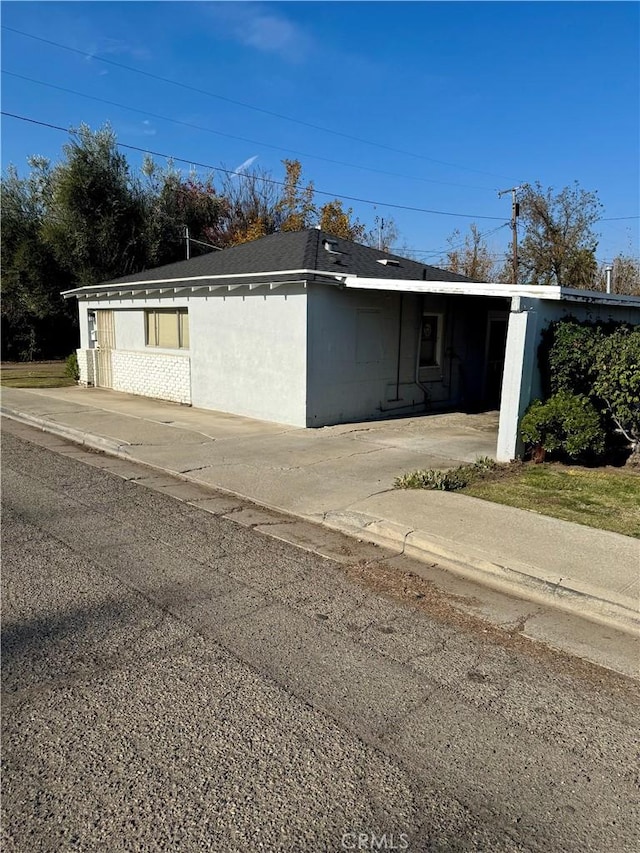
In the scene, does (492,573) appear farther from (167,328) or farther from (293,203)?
(293,203)

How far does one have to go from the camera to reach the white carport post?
834 centimetres

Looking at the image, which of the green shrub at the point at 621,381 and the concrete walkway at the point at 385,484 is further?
the green shrub at the point at 621,381

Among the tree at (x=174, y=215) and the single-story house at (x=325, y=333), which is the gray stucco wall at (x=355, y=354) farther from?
the tree at (x=174, y=215)

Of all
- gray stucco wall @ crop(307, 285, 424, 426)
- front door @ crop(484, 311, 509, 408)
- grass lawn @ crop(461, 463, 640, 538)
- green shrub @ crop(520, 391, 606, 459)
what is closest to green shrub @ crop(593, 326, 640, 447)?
green shrub @ crop(520, 391, 606, 459)

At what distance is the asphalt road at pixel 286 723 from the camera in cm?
230

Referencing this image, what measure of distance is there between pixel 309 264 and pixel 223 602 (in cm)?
870

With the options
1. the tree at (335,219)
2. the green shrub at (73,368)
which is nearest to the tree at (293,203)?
the tree at (335,219)

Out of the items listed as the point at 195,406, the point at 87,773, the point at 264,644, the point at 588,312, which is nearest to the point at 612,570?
the point at 264,644

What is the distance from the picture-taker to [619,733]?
294 centimetres

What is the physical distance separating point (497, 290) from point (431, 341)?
5649mm

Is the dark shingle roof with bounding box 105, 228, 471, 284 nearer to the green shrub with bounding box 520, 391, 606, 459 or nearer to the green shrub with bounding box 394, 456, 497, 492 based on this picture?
the green shrub with bounding box 520, 391, 606, 459

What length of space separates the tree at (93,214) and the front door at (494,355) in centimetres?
1811

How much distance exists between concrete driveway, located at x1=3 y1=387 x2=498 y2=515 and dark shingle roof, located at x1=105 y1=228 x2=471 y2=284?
3166 mm

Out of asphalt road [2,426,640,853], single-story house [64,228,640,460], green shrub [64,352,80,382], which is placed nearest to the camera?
asphalt road [2,426,640,853]
